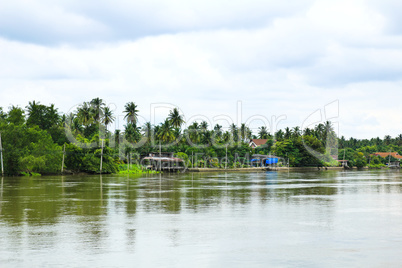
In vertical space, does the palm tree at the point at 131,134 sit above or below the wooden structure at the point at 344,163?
above

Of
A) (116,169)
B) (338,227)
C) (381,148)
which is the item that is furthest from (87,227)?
(381,148)

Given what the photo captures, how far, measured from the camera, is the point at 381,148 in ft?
648

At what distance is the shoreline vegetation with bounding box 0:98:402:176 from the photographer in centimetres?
6631

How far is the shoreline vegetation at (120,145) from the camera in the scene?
66.3 metres

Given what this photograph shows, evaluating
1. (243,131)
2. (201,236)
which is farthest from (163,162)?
(201,236)

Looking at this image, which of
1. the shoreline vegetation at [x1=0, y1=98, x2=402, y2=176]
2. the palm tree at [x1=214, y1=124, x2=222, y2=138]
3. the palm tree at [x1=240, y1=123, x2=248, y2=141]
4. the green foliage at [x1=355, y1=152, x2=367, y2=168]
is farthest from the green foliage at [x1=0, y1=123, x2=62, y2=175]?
the green foliage at [x1=355, y1=152, x2=367, y2=168]

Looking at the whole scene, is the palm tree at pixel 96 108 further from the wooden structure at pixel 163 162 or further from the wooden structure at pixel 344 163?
the wooden structure at pixel 344 163

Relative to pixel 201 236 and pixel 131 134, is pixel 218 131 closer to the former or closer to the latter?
pixel 131 134


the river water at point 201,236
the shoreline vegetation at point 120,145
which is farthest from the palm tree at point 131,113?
the river water at point 201,236

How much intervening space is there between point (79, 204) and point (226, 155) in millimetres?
90453

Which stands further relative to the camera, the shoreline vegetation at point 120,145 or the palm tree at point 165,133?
the palm tree at point 165,133

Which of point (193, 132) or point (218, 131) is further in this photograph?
point (218, 131)

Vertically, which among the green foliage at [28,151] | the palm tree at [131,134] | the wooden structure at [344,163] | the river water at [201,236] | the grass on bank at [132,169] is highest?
the palm tree at [131,134]

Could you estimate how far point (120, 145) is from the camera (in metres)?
90.4
